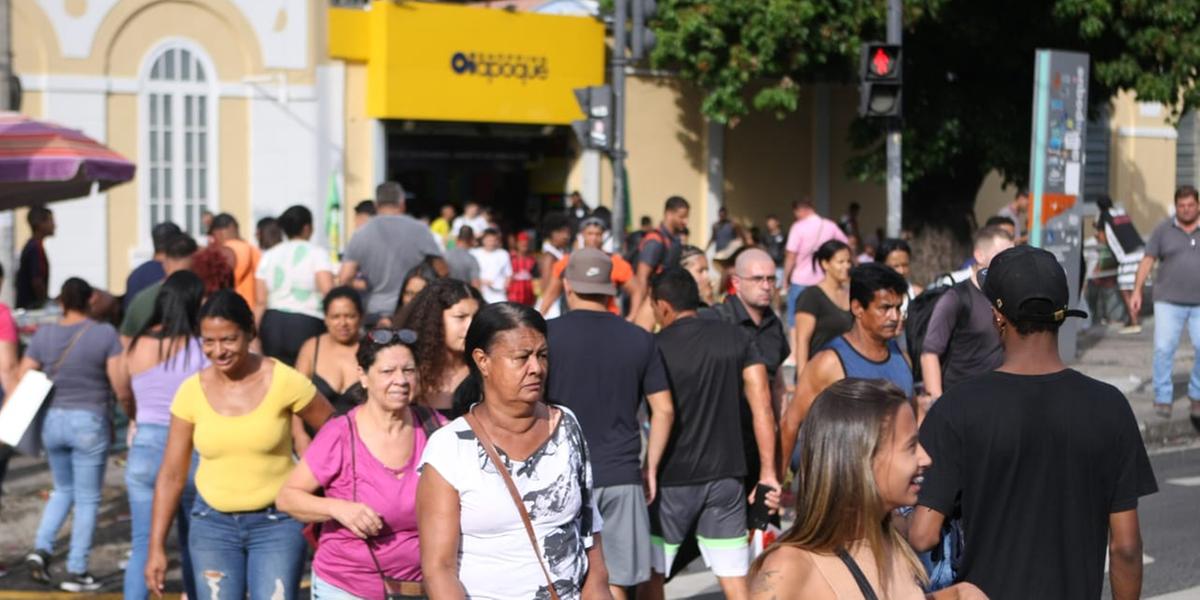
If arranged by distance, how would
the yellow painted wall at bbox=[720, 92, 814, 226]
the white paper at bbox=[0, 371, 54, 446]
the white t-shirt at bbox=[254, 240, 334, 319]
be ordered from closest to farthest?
the white paper at bbox=[0, 371, 54, 446]
the white t-shirt at bbox=[254, 240, 334, 319]
the yellow painted wall at bbox=[720, 92, 814, 226]

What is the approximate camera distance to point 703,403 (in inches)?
280

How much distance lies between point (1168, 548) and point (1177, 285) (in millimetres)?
4289

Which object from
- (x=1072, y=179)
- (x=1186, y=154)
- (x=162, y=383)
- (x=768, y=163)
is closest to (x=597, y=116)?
(x=1072, y=179)

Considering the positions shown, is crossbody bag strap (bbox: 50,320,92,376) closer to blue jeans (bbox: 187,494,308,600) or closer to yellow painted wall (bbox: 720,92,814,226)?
blue jeans (bbox: 187,494,308,600)

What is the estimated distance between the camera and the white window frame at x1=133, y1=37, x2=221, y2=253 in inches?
866

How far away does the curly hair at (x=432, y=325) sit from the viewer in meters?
6.51

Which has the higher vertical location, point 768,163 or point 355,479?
point 768,163

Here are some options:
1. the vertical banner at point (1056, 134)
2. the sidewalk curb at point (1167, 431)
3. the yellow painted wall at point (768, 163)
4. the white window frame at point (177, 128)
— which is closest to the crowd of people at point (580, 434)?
the vertical banner at point (1056, 134)

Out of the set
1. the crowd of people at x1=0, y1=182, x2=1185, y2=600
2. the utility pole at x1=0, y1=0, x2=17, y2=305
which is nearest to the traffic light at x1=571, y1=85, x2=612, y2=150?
the crowd of people at x1=0, y1=182, x2=1185, y2=600

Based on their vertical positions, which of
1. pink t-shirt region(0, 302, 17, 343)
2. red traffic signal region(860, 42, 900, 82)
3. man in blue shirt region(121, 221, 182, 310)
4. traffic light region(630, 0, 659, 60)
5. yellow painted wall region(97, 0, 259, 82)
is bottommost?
pink t-shirt region(0, 302, 17, 343)

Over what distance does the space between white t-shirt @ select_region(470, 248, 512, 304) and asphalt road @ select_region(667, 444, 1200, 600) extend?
8406 millimetres

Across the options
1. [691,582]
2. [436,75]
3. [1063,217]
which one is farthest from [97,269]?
[691,582]

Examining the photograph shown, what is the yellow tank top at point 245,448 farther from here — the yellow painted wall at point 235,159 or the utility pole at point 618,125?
the yellow painted wall at point 235,159

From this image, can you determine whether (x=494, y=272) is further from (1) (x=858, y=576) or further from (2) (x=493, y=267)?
(1) (x=858, y=576)
